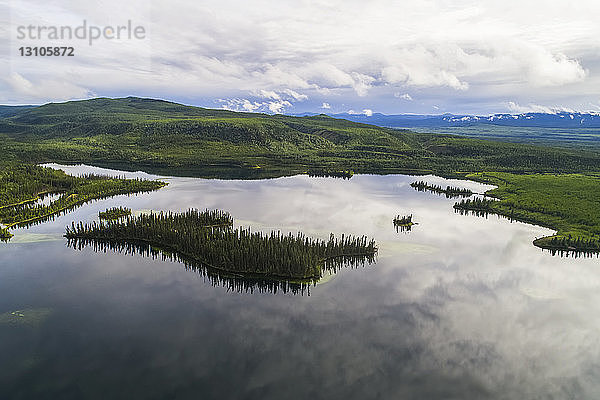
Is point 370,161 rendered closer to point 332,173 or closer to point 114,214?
point 332,173

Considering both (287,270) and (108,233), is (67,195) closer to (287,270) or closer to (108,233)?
(108,233)

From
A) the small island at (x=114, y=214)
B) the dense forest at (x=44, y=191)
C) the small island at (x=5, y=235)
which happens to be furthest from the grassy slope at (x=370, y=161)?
the small island at (x=5, y=235)

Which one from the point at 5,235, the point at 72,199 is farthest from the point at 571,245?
the point at 72,199

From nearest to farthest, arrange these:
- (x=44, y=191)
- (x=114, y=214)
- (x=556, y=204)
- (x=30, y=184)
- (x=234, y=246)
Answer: (x=234, y=246), (x=114, y=214), (x=556, y=204), (x=30, y=184), (x=44, y=191)

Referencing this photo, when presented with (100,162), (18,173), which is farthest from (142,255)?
(100,162)

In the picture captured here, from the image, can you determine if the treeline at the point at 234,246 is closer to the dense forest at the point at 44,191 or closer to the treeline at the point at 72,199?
the treeline at the point at 72,199

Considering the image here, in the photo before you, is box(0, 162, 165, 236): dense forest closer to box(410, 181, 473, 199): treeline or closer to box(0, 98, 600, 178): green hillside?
box(0, 98, 600, 178): green hillside
